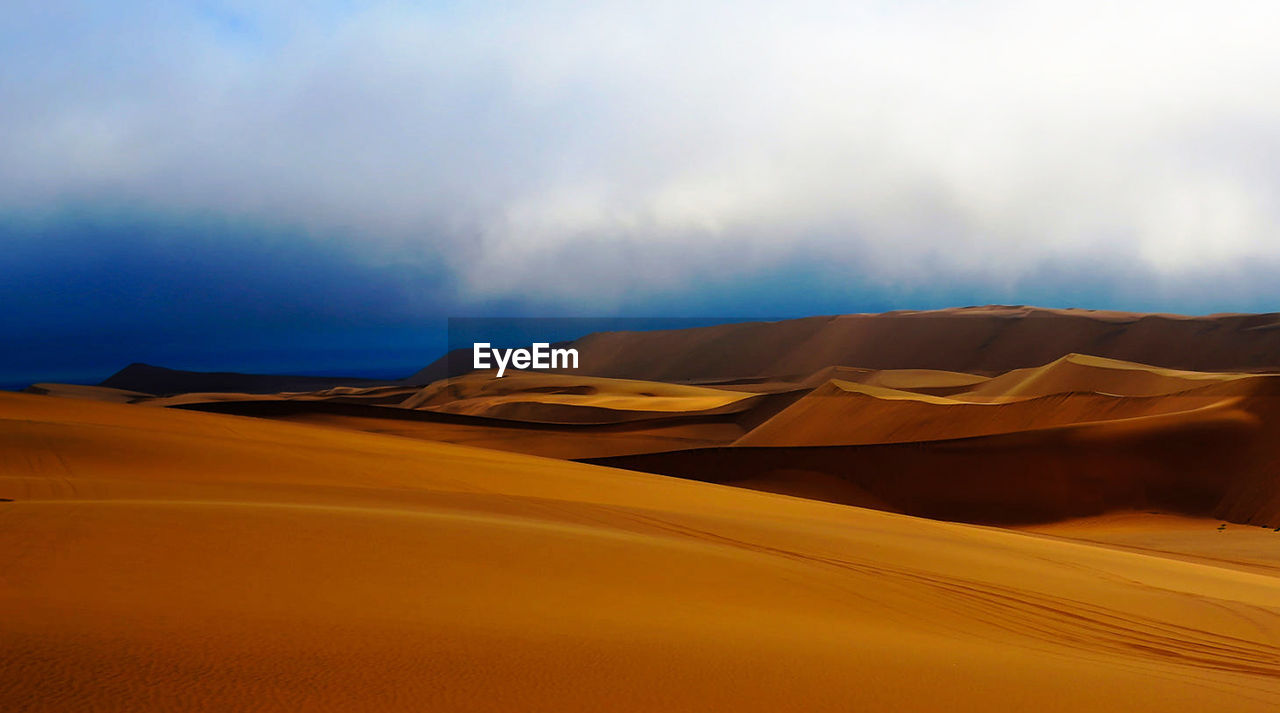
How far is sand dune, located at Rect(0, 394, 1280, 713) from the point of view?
12.4 ft

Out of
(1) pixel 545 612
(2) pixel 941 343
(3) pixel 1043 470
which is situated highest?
(2) pixel 941 343

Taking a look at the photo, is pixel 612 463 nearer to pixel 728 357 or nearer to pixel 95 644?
pixel 95 644

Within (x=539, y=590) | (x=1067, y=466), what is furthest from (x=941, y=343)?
(x=539, y=590)

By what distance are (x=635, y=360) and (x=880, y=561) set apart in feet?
419

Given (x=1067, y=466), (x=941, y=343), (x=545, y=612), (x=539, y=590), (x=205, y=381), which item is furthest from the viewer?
(x=205, y=381)

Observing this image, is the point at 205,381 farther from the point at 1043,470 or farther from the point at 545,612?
A: the point at 545,612

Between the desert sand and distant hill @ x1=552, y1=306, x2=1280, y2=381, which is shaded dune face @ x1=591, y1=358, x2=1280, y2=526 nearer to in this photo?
the desert sand

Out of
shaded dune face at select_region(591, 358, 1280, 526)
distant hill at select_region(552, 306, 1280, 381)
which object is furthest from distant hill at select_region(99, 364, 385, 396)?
shaded dune face at select_region(591, 358, 1280, 526)

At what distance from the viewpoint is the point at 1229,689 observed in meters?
5.42

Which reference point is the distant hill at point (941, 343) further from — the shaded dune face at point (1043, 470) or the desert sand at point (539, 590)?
the desert sand at point (539, 590)

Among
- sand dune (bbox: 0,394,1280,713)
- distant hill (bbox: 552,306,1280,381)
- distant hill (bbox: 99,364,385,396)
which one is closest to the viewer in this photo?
sand dune (bbox: 0,394,1280,713)

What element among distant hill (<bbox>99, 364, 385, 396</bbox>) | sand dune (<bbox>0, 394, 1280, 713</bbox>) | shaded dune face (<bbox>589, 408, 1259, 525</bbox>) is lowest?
shaded dune face (<bbox>589, 408, 1259, 525</bbox>)

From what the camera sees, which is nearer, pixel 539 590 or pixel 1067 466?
pixel 539 590

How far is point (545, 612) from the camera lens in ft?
17.4
